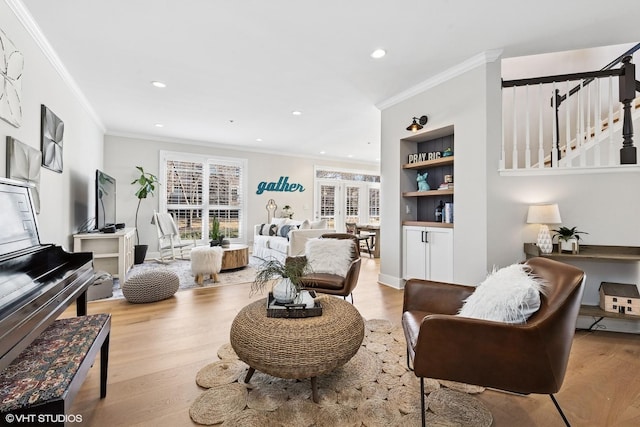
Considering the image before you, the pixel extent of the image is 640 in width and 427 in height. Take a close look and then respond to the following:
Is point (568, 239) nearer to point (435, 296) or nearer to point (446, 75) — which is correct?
point (435, 296)

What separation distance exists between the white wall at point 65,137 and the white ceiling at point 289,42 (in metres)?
0.23

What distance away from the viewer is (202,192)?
6.95 m

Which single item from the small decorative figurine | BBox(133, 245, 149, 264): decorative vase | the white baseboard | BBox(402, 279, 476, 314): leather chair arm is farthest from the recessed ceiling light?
BBox(133, 245, 149, 264): decorative vase

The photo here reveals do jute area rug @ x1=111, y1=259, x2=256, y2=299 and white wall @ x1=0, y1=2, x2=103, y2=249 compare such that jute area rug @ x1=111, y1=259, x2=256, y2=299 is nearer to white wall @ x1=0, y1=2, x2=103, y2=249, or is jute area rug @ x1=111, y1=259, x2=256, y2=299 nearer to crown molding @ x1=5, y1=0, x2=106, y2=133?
white wall @ x1=0, y1=2, x2=103, y2=249

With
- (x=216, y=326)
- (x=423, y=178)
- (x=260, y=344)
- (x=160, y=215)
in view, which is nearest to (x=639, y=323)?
(x=423, y=178)

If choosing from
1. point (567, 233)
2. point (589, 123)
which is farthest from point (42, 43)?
point (589, 123)

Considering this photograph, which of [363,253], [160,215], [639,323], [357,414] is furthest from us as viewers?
[363,253]

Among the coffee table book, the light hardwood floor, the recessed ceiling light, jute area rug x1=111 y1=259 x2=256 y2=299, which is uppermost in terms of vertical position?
the recessed ceiling light

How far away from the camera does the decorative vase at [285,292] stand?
183 cm

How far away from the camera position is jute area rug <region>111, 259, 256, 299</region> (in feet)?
13.3

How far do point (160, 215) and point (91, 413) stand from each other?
4.73m

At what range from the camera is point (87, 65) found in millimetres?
3246

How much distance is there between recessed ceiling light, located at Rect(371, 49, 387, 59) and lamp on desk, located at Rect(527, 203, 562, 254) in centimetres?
211

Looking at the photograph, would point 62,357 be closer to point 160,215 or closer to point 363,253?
point 160,215
